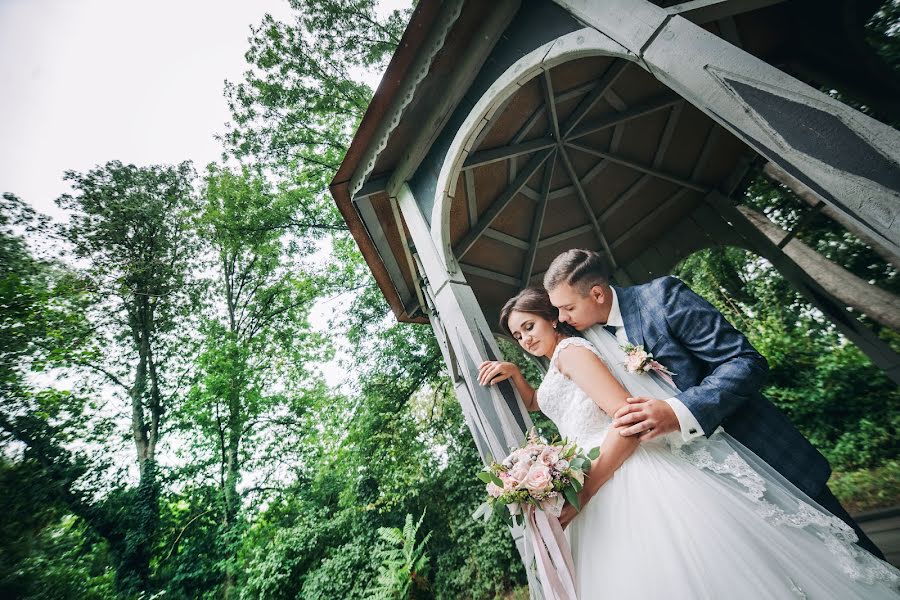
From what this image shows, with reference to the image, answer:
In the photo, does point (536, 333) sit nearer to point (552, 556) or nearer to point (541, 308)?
point (541, 308)

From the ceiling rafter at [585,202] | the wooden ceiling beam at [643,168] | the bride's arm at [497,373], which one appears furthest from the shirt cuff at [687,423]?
the wooden ceiling beam at [643,168]

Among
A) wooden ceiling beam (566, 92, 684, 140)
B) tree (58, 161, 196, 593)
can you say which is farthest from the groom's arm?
tree (58, 161, 196, 593)

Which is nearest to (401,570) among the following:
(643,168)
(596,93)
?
(643,168)

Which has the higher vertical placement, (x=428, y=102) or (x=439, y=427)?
(x=428, y=102)

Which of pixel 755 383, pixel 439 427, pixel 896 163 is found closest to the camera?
pixel 896 163

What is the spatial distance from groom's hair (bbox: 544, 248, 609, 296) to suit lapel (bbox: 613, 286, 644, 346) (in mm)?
142

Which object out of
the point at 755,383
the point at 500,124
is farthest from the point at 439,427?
the point at 755,383

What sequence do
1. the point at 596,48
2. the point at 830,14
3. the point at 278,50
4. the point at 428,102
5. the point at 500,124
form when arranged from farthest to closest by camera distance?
the point at 278,50 → the point at 830,14 → the point at 500,124 → the point at 428,102 → the point at 596,48

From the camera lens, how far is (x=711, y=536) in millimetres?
1258

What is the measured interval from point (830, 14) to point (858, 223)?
4543 mm

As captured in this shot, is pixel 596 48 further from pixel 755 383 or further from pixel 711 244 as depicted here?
pixel 711 244

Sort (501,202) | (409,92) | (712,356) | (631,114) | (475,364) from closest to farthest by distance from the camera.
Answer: (712,356)
(475,364)
(409,92)
(631,114)
(501,202)

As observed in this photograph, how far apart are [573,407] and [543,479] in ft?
1.86

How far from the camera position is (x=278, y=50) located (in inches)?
405
